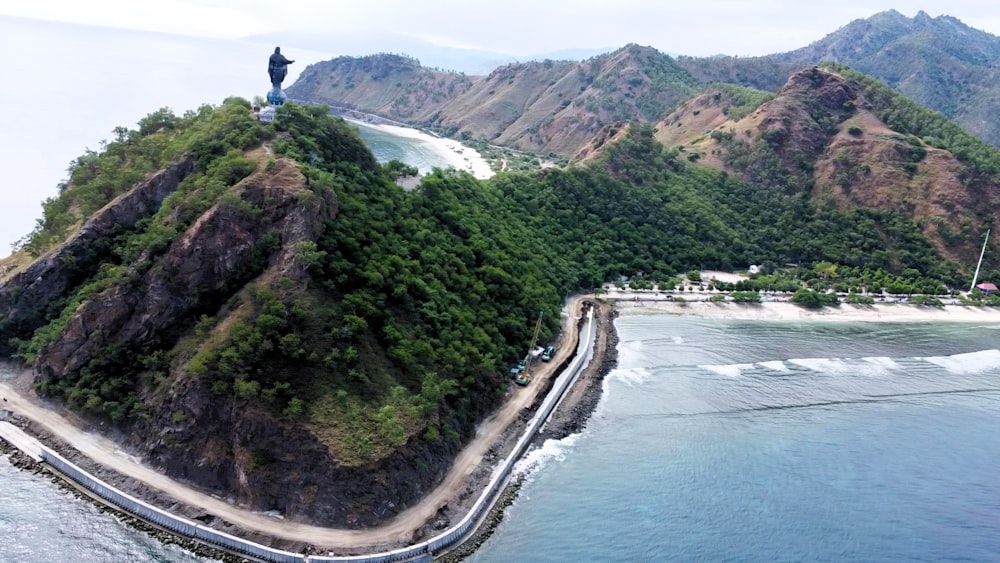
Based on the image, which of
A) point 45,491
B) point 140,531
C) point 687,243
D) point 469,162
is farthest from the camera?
point 469,162

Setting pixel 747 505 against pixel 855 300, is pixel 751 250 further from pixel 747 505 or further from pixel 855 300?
pixel 747 505

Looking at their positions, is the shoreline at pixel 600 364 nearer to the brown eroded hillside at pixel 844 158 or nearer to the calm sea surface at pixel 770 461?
the calm sea surface at pixel 770 461

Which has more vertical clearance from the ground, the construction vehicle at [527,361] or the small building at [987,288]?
the small building at [987,288]

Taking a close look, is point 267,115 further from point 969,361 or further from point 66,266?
point 969,361

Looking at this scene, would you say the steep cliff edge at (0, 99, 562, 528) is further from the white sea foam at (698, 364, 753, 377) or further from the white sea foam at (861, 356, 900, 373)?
the white sea foam at (861, 356, 900, 373)

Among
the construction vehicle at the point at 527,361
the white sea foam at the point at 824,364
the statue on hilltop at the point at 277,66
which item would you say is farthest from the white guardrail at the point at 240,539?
the white sea foam at the point at 824,364

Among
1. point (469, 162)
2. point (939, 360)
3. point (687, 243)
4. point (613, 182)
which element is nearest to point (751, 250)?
point (687, 243)
